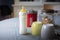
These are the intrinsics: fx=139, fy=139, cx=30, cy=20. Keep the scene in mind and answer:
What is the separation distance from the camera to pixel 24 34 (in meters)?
1.25

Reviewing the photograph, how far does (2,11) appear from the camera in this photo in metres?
4.02

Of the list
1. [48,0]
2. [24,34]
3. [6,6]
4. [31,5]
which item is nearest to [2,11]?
[6,6]

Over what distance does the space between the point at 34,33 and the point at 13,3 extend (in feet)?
9.65

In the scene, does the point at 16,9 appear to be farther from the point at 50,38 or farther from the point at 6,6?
the point at 50,38

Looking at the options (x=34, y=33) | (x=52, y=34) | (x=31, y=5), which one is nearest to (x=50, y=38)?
(x=52, y=34)

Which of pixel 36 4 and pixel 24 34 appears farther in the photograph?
pixel 36 4

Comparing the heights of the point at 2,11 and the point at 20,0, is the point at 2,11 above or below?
below

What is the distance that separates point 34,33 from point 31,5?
2.80 meters

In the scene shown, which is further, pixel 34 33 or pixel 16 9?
pixel 16 9

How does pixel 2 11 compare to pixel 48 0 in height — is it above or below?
below

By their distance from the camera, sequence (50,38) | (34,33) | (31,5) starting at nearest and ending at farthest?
(50,38)
(34,33)
(31,5)

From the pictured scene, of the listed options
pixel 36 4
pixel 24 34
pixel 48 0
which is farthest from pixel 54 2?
pixel 24 34

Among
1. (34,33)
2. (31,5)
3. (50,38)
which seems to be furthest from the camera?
(31,5)

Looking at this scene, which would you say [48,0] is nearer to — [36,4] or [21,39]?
[36,4]
